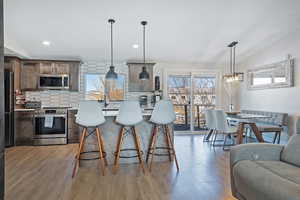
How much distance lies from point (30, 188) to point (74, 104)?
3.58 metres

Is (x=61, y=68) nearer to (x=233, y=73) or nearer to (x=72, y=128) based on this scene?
(x=72, y=128)

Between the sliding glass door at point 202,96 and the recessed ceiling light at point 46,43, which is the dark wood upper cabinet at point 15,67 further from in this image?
the sliding glass door at point 202,96

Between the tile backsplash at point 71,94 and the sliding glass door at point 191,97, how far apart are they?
102cm

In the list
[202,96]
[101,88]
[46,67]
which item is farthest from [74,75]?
[202,96]

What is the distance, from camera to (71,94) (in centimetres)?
604

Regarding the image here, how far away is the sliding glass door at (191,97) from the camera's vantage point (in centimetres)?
684

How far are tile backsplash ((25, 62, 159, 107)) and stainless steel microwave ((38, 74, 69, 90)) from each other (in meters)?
0.35

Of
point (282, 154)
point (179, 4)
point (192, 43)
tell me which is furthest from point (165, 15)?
point (282, 154)

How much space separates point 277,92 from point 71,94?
5.54 metres

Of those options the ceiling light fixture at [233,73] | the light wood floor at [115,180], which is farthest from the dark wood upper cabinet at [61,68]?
the ceiling light fixture at [233,73]

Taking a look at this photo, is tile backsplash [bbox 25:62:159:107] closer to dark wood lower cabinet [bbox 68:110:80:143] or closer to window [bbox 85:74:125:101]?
window [bbox 85:74:125:101]

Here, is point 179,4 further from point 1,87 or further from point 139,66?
point 1,87

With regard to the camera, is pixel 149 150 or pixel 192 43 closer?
pixel 149 150

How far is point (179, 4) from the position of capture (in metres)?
3.74
